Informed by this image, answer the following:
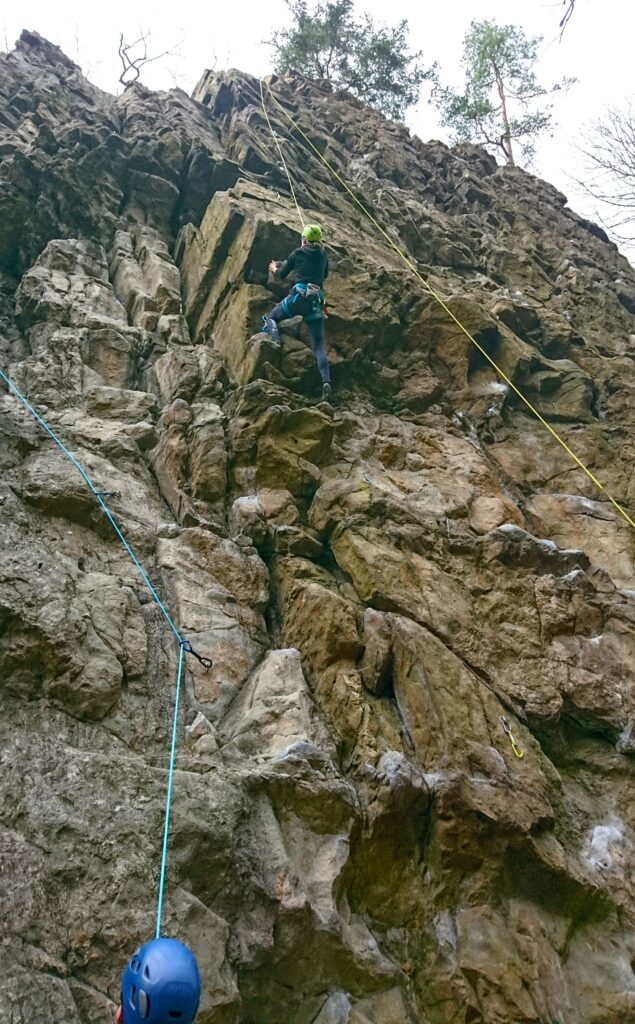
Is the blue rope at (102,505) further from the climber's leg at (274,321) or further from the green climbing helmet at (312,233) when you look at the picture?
the green climbing helmet at (312,233)

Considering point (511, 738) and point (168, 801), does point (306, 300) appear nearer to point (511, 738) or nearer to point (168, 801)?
point (511, 738)

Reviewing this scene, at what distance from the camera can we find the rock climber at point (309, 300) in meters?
8.05

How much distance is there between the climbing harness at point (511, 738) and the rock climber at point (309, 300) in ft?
14.0

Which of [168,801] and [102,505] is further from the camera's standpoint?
[102,505]

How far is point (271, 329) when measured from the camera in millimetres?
8102

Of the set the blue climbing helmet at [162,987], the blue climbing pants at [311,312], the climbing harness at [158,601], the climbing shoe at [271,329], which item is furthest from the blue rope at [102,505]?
the blue climbing pants at [311,312]

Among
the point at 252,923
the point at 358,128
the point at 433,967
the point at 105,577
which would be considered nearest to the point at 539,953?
the point at 433,967

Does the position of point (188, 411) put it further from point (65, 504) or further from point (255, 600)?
point (255, 600)

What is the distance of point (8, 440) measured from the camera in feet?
19.6

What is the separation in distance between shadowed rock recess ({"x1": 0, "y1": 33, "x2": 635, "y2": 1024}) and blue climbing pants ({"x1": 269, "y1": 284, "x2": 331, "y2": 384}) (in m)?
0.28

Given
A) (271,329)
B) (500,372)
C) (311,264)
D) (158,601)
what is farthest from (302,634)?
(500,372)

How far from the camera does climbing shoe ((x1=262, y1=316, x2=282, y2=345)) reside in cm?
805

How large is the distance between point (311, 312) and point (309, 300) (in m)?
0.14

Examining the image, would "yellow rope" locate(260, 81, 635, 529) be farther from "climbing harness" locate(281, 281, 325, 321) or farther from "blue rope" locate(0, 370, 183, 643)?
"blue rope" locate(0, 370, 183, 643)
